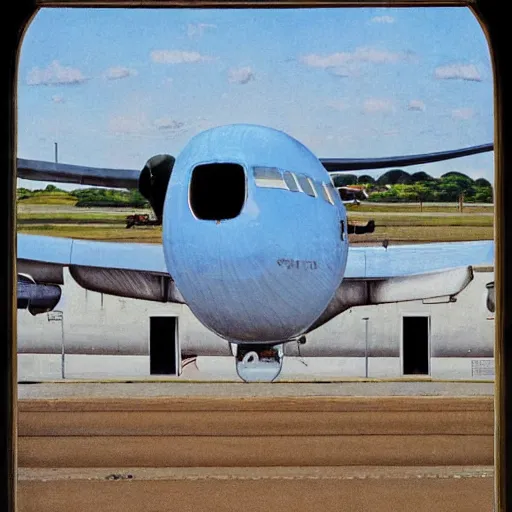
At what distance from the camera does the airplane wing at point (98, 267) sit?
998 centimetres

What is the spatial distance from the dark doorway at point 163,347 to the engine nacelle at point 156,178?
80.0 inches

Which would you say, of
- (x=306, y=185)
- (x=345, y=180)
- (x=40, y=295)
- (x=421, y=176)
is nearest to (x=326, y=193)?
(x=306, y=185)

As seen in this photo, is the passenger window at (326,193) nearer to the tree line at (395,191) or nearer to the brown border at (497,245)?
the tree line at (395,191)

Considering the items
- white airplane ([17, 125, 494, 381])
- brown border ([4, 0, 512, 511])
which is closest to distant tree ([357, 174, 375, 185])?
white airplane ([17, 125, 494, 381])

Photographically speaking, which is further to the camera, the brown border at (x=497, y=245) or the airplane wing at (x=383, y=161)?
the airplane wing at (x=383, y=161)

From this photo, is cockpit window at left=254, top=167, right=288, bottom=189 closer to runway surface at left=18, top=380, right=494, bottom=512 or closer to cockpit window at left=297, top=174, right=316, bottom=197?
cockpit window at left=297, top=174, right=316, bottom=197

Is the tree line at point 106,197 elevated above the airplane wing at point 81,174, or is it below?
below

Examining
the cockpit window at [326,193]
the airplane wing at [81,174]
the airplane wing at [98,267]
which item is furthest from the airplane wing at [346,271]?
the cockpit window at [326,193]

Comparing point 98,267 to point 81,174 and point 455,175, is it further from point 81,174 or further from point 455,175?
point 455,175

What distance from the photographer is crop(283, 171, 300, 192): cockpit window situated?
6.68 m

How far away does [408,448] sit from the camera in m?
7.53

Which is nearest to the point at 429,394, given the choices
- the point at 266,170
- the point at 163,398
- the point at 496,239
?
the point at 163,398

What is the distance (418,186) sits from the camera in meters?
10.4

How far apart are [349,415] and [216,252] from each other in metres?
3.98
